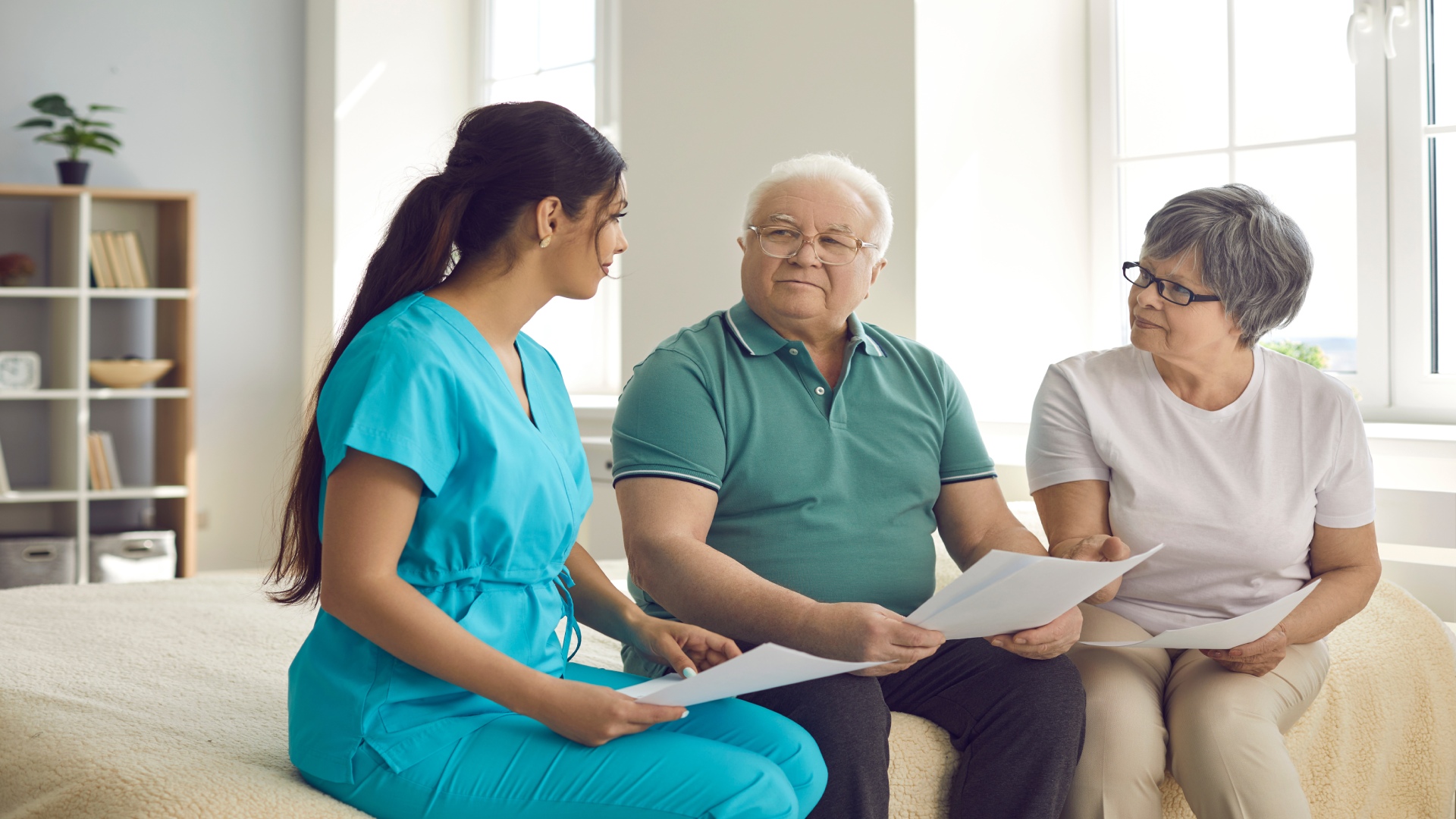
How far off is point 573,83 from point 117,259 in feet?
5.57

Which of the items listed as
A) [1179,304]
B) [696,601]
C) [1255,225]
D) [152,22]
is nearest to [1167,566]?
[1179,304]

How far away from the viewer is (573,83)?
406 centimetres

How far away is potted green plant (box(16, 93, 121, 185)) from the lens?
12.3ft

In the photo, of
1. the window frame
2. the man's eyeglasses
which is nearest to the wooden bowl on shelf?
the man's eyeglasses

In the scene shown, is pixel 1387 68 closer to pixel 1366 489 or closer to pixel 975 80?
pixel 975 80

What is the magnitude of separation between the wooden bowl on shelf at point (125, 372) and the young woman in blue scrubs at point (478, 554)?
10.2 feet

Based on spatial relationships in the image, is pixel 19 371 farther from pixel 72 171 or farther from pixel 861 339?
pixel 861 339

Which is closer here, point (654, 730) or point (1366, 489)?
point (654, 730)

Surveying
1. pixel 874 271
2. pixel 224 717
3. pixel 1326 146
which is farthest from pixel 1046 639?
pixel 1326 146

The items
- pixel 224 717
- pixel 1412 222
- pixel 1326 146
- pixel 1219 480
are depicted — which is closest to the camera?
pixel 224 717

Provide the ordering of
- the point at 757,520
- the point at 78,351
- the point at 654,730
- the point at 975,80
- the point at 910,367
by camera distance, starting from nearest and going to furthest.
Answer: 1. the point at 654,730
2. the point at 757,520
3. the point at 910,367
4. the point at 975,80
5. the point at 78,351

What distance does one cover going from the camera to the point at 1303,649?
1.54 m

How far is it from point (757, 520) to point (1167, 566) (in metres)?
0.58

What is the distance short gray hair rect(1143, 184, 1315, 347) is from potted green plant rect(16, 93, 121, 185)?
11.5ft
